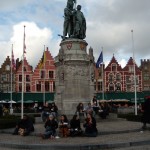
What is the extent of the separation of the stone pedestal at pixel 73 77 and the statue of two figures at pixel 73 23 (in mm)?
770

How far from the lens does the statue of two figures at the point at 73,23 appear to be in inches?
979

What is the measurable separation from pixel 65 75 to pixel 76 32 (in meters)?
3.42

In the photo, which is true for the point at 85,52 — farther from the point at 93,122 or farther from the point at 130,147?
the point at 130,147

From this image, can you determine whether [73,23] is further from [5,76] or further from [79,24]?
[5,76]

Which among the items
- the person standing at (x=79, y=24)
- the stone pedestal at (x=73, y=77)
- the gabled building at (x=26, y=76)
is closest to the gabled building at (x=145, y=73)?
the gabled building at (x=26, y=76)

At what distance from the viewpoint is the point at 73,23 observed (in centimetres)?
2516

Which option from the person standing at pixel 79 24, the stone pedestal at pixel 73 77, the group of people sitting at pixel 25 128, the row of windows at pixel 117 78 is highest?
the person standing at pixel 79 24

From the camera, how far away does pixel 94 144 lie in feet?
41.2

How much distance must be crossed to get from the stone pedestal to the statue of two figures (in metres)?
0.77

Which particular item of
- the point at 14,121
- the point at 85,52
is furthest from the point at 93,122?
the point at 85,52

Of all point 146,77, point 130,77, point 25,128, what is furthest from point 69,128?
point 146,77

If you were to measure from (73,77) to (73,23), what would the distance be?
4.37 metres

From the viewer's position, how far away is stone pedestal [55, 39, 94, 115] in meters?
23.4

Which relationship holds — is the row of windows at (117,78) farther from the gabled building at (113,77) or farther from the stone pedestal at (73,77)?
the stone pedestal at (73,77)
